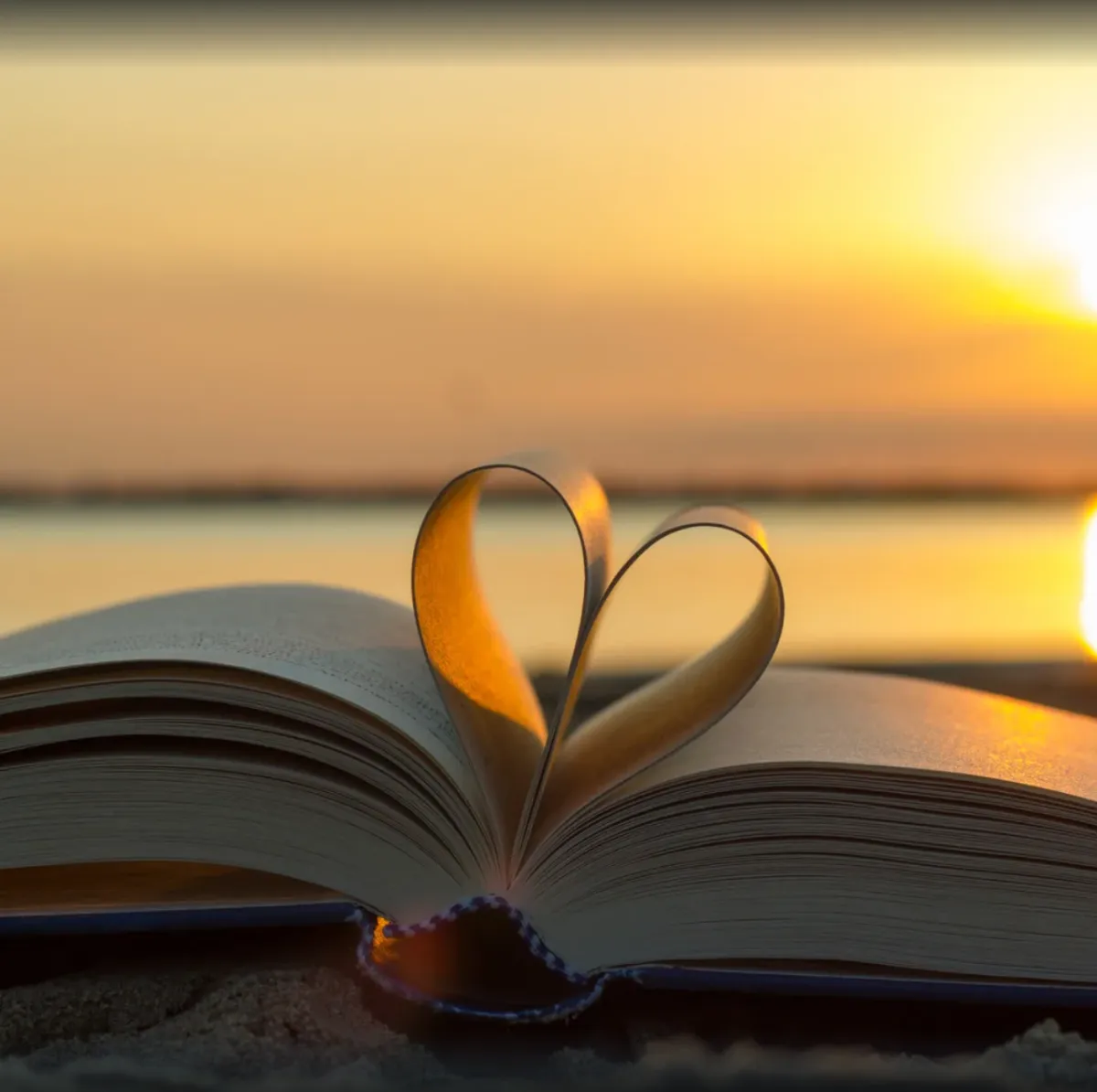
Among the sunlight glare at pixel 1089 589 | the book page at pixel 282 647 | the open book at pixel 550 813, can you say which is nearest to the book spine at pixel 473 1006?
the open book at pixel 550 813

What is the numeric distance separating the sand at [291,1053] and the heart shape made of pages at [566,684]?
205mm

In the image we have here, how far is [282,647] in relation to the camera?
1098 mm

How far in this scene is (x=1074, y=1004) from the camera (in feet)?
3.12

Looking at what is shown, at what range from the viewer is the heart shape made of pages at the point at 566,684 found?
1.01m

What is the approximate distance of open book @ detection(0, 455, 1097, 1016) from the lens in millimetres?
964

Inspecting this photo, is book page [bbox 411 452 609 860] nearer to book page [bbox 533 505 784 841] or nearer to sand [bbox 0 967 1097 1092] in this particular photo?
book page [bbox 533 505 784 841]

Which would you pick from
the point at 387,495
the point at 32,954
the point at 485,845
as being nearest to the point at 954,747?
the point at 485,845

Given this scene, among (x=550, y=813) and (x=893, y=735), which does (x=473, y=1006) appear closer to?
(x=550, y=813)

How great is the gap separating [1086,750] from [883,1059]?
465mm

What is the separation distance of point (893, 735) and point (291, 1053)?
2.02 ft

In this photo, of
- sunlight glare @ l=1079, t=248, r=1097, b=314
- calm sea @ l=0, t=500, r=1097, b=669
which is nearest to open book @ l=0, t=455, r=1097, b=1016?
calm sea @ l=0, t=500, r=1097, b=669

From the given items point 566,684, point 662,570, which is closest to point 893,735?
point 566,684

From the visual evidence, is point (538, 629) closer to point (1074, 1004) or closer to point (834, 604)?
point (834, 604)

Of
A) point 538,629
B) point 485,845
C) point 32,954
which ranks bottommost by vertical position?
point 32,954
